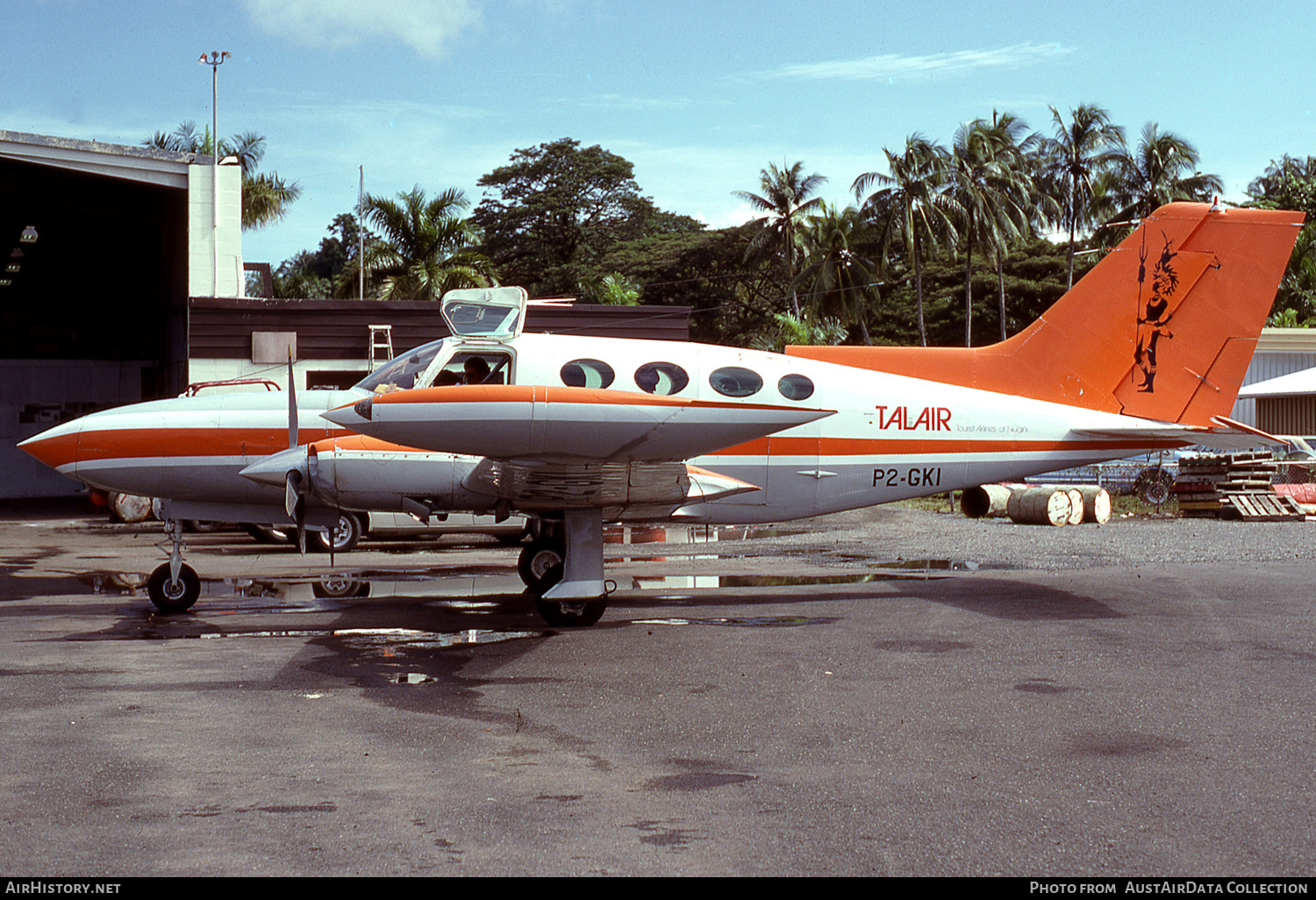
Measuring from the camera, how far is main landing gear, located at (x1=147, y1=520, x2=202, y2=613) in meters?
10.1

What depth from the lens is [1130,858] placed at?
4074 millimetres

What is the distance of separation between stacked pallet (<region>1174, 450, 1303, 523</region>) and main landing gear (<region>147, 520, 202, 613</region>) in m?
18.5

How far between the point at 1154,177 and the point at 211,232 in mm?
51770

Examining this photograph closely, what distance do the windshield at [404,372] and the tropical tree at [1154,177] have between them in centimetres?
5582

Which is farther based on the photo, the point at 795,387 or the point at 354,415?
the point at 795,387

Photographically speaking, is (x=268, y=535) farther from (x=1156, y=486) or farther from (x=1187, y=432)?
(x=1156, y=486)

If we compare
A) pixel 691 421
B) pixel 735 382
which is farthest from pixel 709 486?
pixel 691 421

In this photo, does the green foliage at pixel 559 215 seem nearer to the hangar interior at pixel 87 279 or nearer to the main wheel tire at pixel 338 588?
the hangar interior at pixel 87 279

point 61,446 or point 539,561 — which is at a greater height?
point 61,446

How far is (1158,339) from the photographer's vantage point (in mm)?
11539

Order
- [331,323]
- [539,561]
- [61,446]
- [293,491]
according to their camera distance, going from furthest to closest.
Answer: [331,323] < [539,561] < [61,446] < [293,491]

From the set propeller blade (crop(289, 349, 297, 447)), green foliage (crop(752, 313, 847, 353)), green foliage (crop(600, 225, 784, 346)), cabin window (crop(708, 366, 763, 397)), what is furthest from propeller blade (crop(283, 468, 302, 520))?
green foliage (crop(600, 225, 784, 346))
